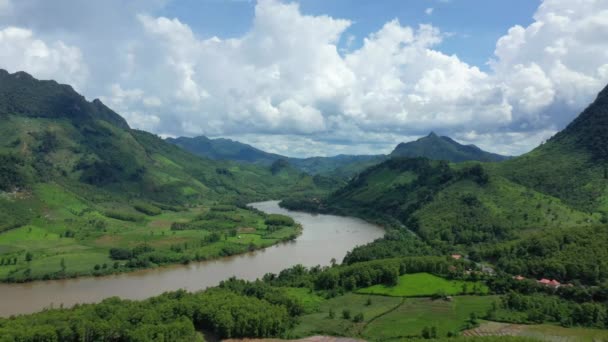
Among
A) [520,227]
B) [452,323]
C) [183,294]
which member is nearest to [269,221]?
[520,227]

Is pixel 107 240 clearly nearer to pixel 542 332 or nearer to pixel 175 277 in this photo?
pixel 175 277

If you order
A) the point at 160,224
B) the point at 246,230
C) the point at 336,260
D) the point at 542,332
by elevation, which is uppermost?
the point at 160,224

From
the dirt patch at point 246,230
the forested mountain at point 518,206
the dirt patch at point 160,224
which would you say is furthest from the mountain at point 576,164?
the dirt patch at point 160,224

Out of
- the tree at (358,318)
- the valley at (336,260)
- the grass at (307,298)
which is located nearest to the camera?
the valley at (336,260)

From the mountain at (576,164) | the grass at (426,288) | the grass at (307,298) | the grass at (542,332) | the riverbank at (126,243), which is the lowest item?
the grass at (542,332)

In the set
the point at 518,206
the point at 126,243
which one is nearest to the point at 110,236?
the point at 126,243

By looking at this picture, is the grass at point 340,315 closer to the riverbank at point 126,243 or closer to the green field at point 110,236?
the riverbank at point 126,243

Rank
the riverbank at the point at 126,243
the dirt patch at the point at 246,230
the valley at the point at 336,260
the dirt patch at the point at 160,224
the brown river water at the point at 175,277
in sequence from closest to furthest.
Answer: the valley at the point at 336,260 → the brown river water at the point at 175,277 → the riverbank at the point at 126,243 → the dirt patch at the point at 246,230 → the dirt patch at the point at 160,224
